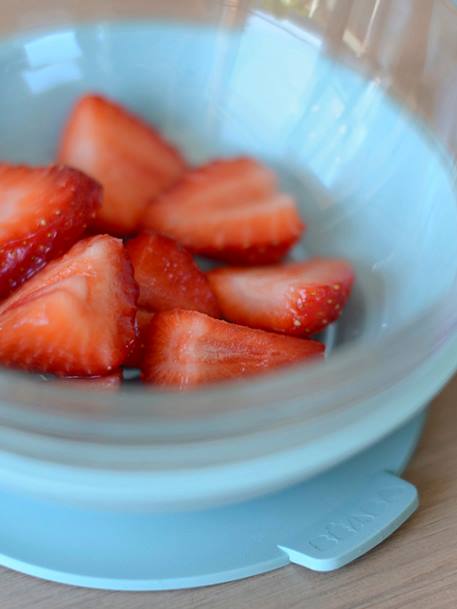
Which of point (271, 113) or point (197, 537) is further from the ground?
point (271, 113)

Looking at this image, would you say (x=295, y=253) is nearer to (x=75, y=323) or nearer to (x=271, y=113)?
(x=271, y=113)

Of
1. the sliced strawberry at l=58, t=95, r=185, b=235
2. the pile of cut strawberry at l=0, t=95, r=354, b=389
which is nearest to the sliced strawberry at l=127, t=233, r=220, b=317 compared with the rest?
the pile of cut strawberry at l=0, t=95, r=354, b=389

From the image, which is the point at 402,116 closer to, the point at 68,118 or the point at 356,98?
the point at 356,98

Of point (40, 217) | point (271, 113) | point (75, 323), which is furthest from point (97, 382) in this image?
point (271, 113)

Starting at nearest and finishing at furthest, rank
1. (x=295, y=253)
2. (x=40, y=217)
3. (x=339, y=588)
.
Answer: (x=339, y=588) < (x=40, y=217) < (x=295, y=253)

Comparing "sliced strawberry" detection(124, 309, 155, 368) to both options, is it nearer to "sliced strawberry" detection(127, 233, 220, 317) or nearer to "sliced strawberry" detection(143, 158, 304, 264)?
"sliced strawberry" detection(127, 233, 220, 317)

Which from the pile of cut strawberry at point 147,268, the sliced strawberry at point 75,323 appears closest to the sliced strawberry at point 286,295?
the pile of cut strawberry at point 147,268

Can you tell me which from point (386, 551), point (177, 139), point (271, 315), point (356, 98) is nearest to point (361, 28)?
point (356, 98)
